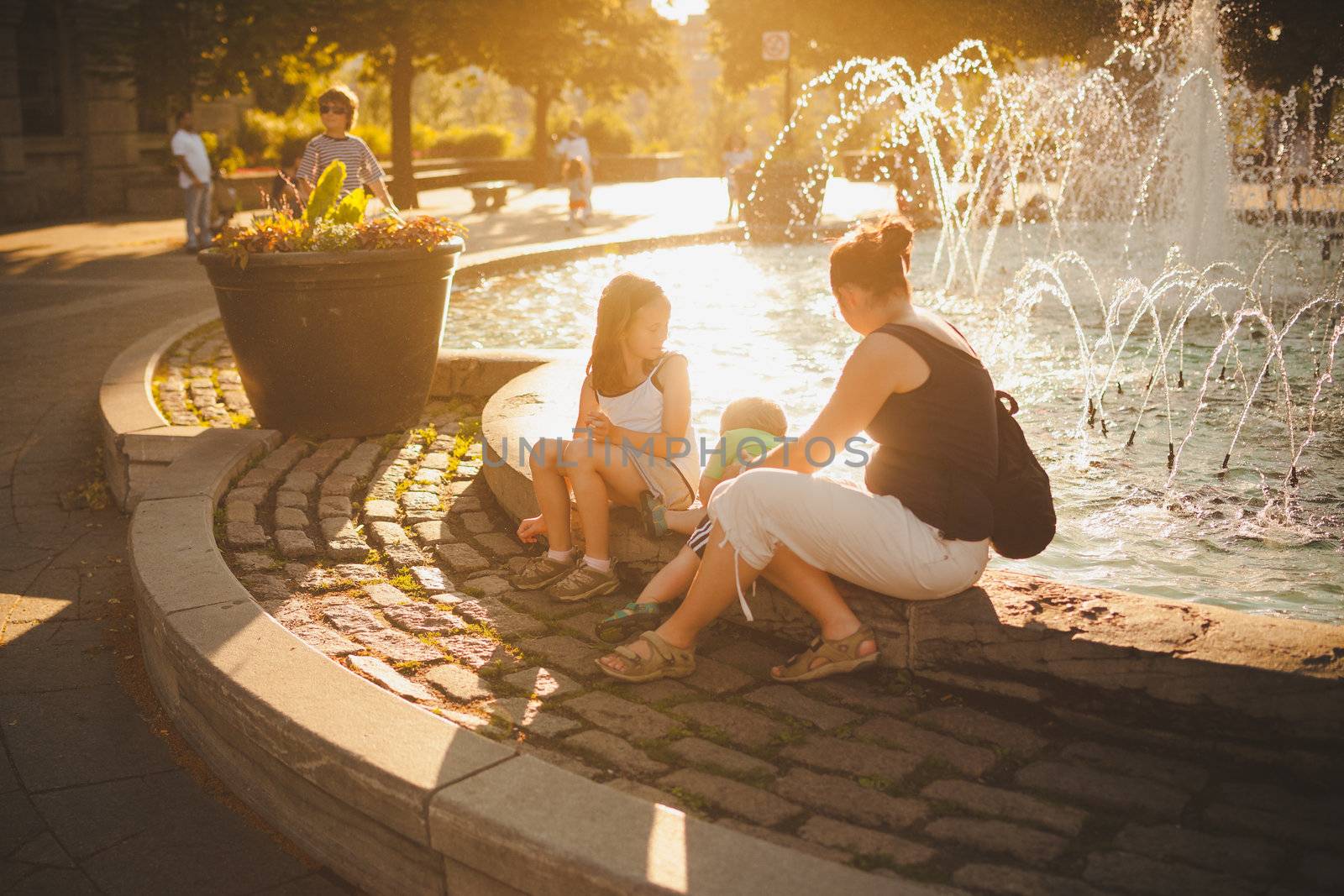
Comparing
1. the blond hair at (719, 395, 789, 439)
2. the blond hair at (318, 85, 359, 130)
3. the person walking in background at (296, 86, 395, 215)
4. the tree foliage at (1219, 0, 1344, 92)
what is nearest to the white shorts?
the blond hair at (719, 395, 789, 439)

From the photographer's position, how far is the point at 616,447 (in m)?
4.42

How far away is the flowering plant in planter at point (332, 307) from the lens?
5.81 m

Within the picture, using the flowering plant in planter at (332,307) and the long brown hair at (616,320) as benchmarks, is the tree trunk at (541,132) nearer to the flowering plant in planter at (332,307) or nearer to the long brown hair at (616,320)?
the flowering plant in planter at (332,307)

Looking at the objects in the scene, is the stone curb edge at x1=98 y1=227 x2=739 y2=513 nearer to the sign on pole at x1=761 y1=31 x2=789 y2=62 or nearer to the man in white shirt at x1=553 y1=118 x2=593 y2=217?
the man in white shirt at x1=553 y1=118 x2=593 y2=217

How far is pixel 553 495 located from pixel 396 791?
1.73 metres

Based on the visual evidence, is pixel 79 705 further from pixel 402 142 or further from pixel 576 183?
pixel 402 142

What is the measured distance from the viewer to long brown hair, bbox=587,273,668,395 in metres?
4.41

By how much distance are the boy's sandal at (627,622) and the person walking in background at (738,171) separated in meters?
14.4

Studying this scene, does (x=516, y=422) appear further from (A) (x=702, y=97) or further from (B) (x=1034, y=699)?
(A) (x=702, y=97)

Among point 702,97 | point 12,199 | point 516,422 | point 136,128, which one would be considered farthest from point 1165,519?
point 702,97

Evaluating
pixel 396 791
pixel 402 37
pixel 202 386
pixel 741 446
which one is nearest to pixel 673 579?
pixel 741 446

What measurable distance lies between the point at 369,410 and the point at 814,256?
8.81 m

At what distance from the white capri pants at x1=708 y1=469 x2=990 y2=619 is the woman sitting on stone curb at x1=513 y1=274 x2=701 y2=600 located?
2.72ft

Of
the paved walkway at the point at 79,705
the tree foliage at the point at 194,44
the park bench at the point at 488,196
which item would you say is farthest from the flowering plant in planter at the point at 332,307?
the park bench at the point at 488,196
